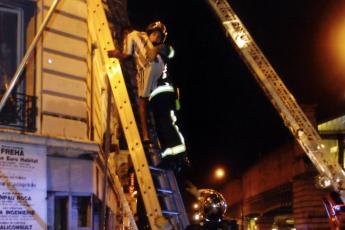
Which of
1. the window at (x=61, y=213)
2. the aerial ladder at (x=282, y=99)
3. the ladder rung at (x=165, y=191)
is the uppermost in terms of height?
the aerial ladder at (x=282, y=99)

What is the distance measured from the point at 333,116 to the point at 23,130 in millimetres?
18825

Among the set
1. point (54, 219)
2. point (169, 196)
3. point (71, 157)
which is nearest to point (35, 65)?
point (71, 157)

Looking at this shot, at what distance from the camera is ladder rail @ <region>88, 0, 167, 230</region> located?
623cm

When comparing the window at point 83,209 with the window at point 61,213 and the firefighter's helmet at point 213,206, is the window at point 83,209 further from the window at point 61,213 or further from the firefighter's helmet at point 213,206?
the firefighter's helmet at point 213,206

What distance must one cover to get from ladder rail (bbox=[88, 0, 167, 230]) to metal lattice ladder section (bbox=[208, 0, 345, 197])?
13747mm

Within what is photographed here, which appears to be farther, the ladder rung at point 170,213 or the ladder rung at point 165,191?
the ladder rung at point 165,191

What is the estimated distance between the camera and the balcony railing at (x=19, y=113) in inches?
331

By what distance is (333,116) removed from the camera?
987 inches

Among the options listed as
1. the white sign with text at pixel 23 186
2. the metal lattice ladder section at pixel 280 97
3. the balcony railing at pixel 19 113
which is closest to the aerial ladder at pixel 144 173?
the white sign with text at pixel 23 186

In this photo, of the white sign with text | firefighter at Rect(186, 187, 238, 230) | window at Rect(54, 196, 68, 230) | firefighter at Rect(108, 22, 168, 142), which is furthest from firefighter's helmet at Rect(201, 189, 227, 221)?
window at Rect(54, 196, 68, 230)

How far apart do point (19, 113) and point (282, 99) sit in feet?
44.7

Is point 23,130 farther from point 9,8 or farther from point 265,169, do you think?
point 265,169

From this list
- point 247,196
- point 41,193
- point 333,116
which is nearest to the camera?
point 41,193

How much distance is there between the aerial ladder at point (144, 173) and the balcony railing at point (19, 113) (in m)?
1.84
